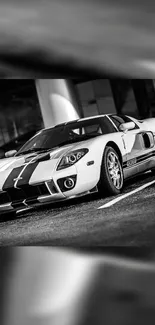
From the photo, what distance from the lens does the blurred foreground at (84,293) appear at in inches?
39.7

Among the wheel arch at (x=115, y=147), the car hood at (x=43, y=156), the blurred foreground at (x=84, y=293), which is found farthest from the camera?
the wheel arch at (x=115, y=147)

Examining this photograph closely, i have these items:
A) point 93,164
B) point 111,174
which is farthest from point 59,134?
point 93,164

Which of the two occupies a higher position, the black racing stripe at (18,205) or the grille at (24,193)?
the grille at (24,193)

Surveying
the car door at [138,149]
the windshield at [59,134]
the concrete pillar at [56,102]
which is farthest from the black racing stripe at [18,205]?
the concrete pillar at [56,102]

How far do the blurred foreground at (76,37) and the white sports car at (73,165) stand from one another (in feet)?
12.1

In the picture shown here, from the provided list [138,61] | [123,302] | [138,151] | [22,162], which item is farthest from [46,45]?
[138,151]

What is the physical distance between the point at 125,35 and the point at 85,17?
0.16 metres

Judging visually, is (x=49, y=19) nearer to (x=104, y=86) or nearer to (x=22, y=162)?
(x=22, y=162)

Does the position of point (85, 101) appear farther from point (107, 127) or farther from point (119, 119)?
point (107, 127)

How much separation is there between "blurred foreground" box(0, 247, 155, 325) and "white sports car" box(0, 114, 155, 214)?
3.03m

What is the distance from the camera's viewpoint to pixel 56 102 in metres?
13.3

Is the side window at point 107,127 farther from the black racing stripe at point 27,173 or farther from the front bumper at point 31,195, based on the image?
the front bumper at point 31,195

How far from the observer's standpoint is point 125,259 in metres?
1.34

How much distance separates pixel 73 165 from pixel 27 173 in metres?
0.48
